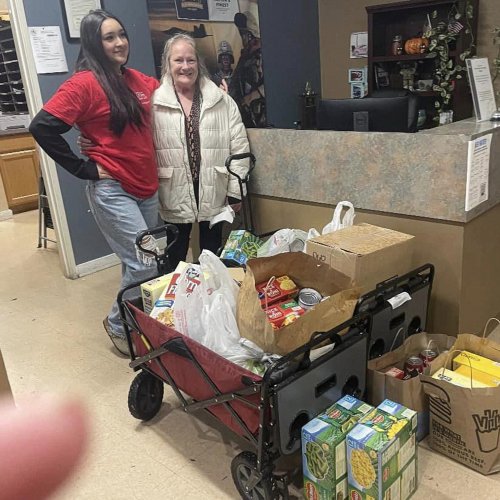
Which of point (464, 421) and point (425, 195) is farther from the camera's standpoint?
point (425, 195)

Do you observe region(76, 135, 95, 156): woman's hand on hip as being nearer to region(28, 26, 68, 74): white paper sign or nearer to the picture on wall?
region(28, 26, 68, 74): white paper sign

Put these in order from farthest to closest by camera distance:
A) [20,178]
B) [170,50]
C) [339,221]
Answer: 1. [20,178]
2. [170,50]
3. [339,221]

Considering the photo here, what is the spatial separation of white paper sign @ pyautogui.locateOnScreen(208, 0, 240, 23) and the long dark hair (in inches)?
82.3

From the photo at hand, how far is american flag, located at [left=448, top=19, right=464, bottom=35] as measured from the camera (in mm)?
3943

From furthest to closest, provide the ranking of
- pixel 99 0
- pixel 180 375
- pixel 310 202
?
1. pixel 99 0
2. pixel 310 202
3. pixel 180 375

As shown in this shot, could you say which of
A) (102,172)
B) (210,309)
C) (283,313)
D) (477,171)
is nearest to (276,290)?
(283,313)

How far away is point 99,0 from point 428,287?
2.81 m

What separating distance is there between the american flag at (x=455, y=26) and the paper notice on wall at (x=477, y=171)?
2308 millimetres

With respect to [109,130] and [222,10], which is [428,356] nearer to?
[109,130]

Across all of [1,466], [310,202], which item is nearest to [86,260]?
[310,202]

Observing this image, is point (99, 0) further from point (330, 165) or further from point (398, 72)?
point (398, 72)

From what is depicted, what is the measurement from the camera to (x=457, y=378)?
1758 millimetres

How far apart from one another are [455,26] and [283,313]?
3.22 m

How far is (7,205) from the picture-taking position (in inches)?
221
